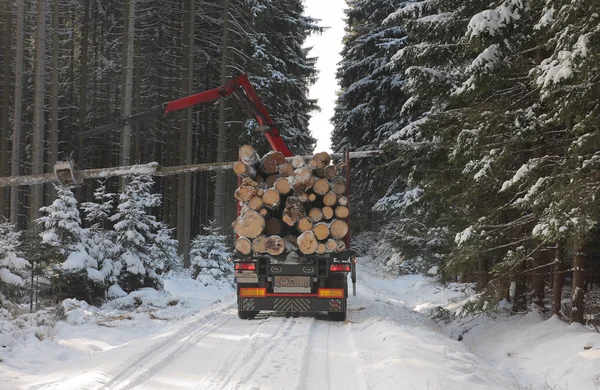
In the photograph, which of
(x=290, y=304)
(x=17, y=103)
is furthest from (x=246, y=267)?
(x=17, y=103)

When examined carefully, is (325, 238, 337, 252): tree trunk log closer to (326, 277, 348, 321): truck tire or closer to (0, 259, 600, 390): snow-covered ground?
(326, 277, 348, 321): truck tire

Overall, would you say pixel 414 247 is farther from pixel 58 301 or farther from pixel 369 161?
pixel 58 301

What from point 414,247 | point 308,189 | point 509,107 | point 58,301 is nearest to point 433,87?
point 509,107

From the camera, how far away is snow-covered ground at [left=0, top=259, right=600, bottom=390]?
5.15m

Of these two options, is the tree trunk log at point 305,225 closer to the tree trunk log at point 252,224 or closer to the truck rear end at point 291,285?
the truck rear end at point 291,285

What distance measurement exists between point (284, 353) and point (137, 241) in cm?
730

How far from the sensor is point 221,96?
38.5 ft

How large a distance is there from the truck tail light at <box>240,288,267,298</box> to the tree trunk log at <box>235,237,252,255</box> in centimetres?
77

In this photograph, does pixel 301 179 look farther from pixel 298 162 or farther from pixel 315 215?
pixel 315 215

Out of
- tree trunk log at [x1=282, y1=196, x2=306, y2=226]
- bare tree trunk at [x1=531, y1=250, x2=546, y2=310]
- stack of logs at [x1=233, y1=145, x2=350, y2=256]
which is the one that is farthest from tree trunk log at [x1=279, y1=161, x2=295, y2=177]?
bare tree trunk at [x1=531, y1=250, x2=546, y2=310]

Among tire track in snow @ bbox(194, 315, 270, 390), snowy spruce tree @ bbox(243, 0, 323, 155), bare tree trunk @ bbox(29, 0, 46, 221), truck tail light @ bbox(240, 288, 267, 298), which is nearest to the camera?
tire track in snow @ bbox(194, 315, 270, 390)

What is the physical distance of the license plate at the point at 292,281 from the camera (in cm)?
978

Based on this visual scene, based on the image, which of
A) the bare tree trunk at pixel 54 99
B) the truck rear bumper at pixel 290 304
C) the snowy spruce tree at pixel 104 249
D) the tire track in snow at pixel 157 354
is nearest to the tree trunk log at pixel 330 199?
the truck rear bumper at pixel 290 304

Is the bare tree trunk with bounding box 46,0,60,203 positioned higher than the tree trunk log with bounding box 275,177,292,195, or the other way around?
the bare tree trunk with bounding box 46,0,60,203
